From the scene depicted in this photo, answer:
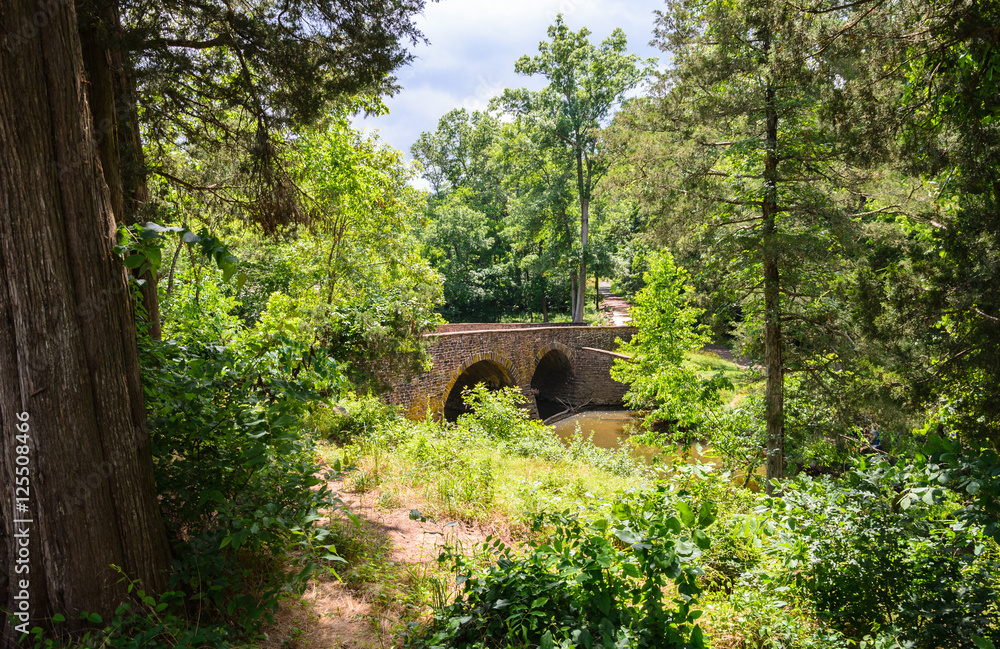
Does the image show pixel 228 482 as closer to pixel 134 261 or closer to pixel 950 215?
pixel 134 261

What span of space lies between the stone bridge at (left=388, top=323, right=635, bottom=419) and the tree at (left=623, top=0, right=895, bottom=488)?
6.92m

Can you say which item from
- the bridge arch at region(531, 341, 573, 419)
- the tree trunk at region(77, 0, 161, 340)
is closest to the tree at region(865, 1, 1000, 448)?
the tree trunk at region(77, 0, 161, 340)

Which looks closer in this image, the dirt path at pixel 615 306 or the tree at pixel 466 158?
the dirt path at pixel 615 306

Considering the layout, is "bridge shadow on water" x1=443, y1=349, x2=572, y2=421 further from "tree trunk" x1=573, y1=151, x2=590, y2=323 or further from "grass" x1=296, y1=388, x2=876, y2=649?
"grass" x1=296, y1=388, x2=876, y2=649

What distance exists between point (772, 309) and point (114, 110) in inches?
291

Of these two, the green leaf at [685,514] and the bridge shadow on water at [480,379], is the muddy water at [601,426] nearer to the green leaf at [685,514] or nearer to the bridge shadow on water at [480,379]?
the bridge shadow on water at [480,379]

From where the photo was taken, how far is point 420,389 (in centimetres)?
1345

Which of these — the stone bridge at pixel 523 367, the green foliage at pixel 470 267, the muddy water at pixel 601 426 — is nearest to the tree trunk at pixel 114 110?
the stone bridge at pixel 523 367

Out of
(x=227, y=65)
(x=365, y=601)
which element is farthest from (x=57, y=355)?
(x=227, y=65)

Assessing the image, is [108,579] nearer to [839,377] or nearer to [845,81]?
[845,81]

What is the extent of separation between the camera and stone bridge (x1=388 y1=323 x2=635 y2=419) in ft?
45.7

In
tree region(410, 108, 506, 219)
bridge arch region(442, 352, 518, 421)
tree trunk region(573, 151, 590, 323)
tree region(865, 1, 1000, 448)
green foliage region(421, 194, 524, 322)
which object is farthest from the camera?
tree region(410, 108, 506, 219)

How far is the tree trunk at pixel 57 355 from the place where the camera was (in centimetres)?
197

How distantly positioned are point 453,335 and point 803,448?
9653mm
